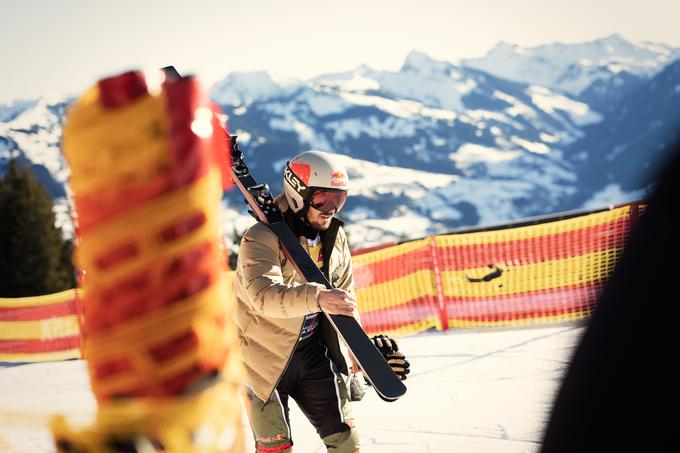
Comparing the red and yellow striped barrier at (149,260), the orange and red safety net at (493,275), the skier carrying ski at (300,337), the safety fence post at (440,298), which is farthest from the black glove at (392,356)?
the safety fence post at (440,298)

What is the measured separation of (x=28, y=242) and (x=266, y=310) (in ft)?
170

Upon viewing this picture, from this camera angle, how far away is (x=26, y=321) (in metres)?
16.5

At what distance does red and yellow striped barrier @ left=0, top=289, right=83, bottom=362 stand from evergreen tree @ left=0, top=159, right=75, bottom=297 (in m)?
34.3

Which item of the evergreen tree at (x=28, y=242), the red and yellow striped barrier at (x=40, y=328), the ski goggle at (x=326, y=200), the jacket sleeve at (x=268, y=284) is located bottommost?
the evergreen tree at (x=28, y=242)

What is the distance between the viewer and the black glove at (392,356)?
316 cm

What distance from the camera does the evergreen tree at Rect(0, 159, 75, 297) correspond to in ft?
162

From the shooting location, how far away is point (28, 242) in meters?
49.7

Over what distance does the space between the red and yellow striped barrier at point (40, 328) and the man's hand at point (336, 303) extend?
551 inches

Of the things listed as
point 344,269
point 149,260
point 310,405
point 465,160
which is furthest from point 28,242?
point 465,160

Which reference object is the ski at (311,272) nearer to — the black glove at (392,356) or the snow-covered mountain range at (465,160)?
the black glove at (392,356)

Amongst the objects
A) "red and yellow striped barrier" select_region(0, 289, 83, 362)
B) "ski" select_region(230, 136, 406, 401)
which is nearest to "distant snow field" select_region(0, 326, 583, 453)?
"ski" select_region(230, 136, 406, 401)

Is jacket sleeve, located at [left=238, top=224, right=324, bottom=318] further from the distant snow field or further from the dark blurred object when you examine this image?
the dark blurred object

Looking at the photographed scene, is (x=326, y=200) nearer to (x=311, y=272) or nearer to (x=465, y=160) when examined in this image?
(x=311, y=272)

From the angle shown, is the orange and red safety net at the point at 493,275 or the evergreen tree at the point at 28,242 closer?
the orange and red safety net at the point at 493,275
